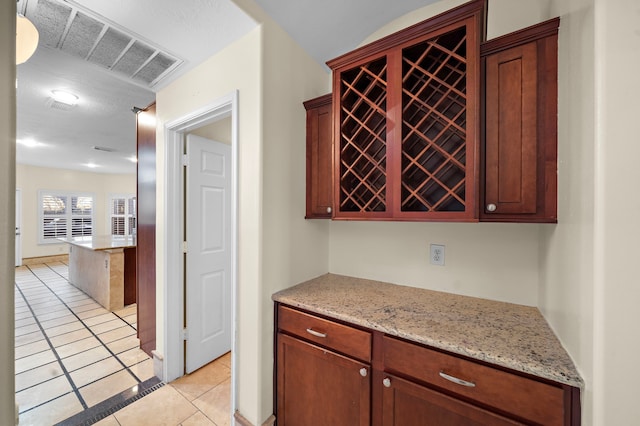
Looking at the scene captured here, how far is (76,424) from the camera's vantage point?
1.60 m

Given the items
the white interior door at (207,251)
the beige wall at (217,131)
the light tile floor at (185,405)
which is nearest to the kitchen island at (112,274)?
the white interior door at (207,251)

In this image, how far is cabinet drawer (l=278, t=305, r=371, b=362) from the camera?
45.9 inches

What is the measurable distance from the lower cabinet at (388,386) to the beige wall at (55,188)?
883 cm

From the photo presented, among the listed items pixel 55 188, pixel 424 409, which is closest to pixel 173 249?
pixel 424 409

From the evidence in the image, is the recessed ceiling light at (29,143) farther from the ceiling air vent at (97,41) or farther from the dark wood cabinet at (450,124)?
the dark wood cabinet at (450,124)

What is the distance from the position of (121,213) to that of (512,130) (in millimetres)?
10383

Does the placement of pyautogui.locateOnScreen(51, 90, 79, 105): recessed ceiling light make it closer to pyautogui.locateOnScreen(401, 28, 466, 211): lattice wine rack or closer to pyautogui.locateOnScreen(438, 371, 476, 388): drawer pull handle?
pyautogui.locateOnScreen(401, 28, 466, 211): lattice wine rack

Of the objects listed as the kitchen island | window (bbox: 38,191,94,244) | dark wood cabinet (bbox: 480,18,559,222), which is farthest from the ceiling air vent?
window (bbox: 38,191,94,244)

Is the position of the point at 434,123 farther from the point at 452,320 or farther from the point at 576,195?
the point at 452,320

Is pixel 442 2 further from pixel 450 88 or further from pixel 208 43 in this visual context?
pixel 208 43

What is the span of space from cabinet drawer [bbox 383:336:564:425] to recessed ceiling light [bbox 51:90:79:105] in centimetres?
383

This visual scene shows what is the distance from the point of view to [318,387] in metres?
1.30

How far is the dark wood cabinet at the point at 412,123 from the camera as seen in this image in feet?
3.64

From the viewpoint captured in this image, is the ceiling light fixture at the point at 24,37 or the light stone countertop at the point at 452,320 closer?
the light stone countertop at the point at 452,320
